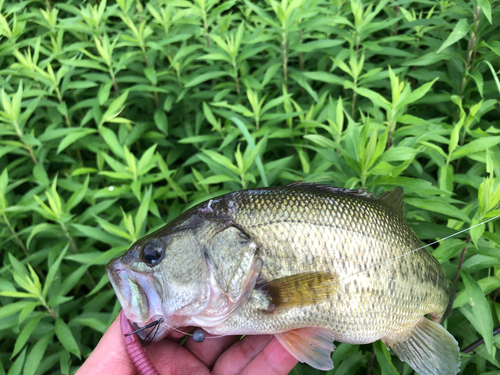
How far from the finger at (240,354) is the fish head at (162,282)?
0.42 metres

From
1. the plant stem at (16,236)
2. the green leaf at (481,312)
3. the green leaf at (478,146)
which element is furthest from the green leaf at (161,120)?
the green leaf at (481,312)

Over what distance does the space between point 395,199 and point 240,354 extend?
104 cm

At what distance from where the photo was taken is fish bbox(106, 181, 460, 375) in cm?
133

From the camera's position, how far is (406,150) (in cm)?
174

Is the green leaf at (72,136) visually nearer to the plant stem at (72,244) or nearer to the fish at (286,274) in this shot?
the plant stem at (72,244)

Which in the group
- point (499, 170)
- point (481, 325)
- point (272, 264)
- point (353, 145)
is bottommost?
point (481, 325)

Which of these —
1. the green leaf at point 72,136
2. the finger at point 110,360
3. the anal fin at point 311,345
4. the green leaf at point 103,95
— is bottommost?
the anal fin at point 311,345

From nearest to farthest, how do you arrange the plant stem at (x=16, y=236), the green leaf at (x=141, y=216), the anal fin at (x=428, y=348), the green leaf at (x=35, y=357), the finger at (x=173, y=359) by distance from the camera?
the anal fin at (x=428, y=348) < the finger at (x=173, y=359) < the green leaf at (x=35, y=357) < the green leaf at (x=141, y=216) < the plant stem at (x=16, y=236)

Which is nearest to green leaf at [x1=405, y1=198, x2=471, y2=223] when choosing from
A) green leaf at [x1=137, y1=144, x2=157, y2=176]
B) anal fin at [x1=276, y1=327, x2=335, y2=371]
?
anal fin at [x1=276, y1=327, x2=335, y2=371]

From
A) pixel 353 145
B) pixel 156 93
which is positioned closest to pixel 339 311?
pixel 353 145

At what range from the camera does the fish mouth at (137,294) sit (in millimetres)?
1319

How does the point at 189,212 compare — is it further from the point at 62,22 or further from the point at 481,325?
the point at 62,22

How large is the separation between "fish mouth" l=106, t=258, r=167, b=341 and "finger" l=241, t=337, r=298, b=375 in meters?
0.50

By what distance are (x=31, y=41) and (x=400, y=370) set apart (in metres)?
3.68
